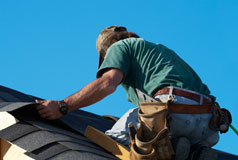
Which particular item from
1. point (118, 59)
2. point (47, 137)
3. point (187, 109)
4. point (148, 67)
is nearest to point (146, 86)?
point (148, 67)

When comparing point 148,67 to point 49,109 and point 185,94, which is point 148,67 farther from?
point 49,109

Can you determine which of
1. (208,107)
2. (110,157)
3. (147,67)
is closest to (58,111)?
(110,157)

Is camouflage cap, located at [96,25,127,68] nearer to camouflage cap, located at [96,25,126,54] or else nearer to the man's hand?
camouflage cap, located at [96,25,126,54]

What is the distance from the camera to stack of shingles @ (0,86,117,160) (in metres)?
4.00

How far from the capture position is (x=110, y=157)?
4.27 meters

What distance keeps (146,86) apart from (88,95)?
26.0 inches

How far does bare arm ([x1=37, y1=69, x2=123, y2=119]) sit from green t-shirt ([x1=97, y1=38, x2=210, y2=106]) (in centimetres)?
13

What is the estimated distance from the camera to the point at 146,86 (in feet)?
15.6

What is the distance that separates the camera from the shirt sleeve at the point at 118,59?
4.65m

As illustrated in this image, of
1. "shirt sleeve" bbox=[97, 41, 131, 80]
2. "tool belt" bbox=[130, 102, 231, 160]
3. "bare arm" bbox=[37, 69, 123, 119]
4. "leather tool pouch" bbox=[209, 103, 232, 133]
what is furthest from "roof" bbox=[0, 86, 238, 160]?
"leather tool pouch" bbox=[209, 103, 232, 133]

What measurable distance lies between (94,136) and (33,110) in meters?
0.68

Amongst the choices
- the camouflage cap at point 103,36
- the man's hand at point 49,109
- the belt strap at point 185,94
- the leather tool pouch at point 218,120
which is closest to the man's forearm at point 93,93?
the man's hand at point 49,109

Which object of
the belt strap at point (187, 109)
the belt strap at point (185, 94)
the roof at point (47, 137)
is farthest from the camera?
the belt strap at point (185, 94)

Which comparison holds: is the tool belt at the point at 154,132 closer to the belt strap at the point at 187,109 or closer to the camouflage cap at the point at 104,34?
the belt strap at the point at 187,109
